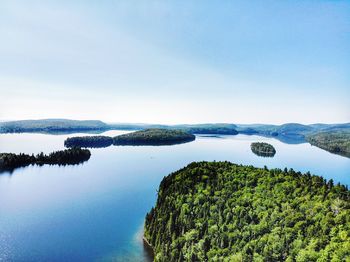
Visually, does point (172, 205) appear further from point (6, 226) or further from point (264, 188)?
point (6, 226)

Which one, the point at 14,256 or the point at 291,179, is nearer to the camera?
the point at 14,256

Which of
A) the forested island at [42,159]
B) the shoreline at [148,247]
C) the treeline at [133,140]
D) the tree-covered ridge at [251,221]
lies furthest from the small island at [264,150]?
the shoreline at [148,247]

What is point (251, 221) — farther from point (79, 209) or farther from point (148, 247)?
point (79, 209)

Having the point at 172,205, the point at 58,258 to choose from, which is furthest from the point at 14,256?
the point at 172,205

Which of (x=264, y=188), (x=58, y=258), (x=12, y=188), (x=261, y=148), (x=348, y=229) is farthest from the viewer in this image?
(x=261, y=148)

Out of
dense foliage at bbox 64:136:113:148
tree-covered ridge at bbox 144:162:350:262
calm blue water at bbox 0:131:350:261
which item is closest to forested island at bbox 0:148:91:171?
calm blue water at bbox 0:131:350:261

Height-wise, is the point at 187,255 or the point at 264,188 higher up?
the point at 264,188

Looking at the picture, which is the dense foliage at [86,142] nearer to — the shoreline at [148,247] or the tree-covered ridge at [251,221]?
the tree-covered ridge at [251,221]
